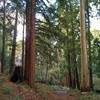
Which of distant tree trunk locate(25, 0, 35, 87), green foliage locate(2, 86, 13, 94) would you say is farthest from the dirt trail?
green foliage locate(2, 86, 13, 94)

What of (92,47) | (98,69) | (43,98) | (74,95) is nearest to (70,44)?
(92,47)

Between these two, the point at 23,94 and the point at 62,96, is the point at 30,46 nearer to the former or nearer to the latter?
the point at 23,94

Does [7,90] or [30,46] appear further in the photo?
[30,46]

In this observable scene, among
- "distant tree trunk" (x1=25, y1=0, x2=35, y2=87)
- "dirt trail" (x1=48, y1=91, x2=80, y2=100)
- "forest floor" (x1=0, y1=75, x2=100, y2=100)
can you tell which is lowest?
"dirt trail" (x1=48, y1=91, x2=80, y2=100)

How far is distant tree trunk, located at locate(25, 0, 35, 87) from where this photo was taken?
14.3 meters

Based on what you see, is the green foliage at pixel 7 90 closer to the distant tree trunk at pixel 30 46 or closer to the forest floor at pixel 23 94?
the forest floor at pixel 23 94

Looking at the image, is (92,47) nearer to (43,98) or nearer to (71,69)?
(71,69)

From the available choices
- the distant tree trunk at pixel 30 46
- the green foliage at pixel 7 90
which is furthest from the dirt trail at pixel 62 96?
the green foliage at pixel 7 90

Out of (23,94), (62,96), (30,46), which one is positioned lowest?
(62,96)

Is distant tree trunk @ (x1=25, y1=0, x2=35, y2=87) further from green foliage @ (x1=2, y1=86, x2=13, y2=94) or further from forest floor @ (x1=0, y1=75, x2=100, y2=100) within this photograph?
green foliage @ (x1=2, y1=86, x2=13, y2=94)

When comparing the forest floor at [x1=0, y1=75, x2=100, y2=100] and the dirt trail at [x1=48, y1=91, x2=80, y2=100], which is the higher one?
the forest floor at [x1=0, y1=75, x2=100, y2=100]

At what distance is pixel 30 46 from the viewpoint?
14492mm

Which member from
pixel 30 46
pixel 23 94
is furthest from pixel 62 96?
pixel 23 94

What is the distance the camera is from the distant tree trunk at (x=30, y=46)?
14344 mm
